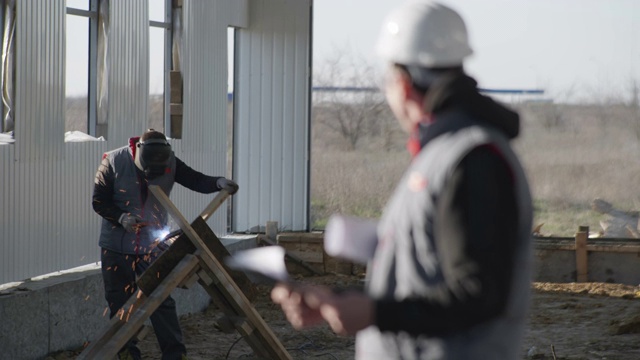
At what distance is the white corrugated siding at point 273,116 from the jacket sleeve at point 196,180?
6.18 metres

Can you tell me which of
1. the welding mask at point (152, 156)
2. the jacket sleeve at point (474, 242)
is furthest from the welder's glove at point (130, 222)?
the jacket sleeve at point (474, 242)

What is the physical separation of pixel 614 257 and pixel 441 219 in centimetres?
1237

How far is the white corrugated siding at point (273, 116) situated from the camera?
1522cm

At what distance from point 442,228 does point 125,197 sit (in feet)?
21.4

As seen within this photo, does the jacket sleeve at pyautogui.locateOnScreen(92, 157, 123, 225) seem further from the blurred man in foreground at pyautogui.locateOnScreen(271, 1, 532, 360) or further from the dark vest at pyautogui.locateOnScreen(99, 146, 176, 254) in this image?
the blurred man in foreground at pyautogui.locateOnScreen(271, 1, 532, 360)

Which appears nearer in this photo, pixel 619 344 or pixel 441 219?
pixel 441 219

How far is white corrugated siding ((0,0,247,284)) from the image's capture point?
371 inches

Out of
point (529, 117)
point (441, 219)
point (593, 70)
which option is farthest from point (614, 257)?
point (441, 219)

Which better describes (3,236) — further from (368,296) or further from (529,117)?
(529,117)

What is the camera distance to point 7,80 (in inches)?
373

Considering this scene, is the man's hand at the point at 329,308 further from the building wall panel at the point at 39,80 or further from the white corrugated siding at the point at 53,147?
the building wall panel at the point at 39,80

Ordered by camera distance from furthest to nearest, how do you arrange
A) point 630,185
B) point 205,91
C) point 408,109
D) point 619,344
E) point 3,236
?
point 630,185 < point 205,91 < point 619,344 < point 3,236 < point 408,109

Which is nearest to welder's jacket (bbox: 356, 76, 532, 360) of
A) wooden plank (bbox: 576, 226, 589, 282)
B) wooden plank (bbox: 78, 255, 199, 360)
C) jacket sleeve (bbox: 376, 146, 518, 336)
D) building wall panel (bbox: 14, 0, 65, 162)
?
jacket sleeve (bbox: 376, 146, 518, 336)

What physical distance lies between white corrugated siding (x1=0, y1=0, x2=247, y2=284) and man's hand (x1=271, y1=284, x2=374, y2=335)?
691 centimetres
